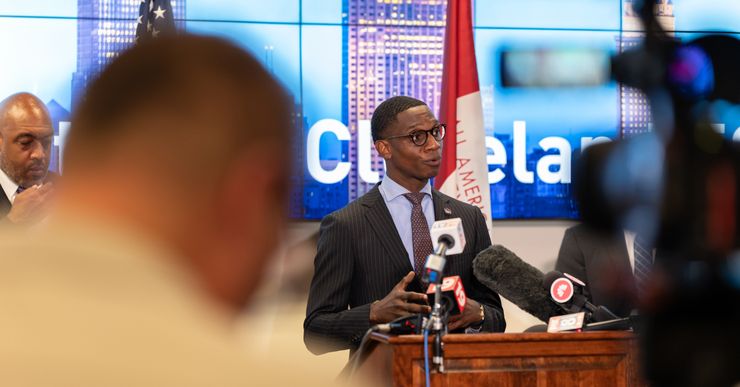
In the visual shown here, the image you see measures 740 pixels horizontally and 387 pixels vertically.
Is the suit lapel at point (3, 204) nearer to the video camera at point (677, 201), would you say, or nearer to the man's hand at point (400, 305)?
the man's hand at point (400, 305)

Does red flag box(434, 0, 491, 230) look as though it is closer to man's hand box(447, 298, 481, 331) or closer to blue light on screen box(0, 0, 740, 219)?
blue light on screen box(0, 0, 740, 219)

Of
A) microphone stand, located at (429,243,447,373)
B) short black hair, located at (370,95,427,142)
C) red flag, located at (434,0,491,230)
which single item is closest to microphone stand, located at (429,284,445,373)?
microphone stand, located at (429,243,447,373)

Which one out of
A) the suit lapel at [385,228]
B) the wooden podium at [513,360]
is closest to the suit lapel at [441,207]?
the suit lapel at [385,228]

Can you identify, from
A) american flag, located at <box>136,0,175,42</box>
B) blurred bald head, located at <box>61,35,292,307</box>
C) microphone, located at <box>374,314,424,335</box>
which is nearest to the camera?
blurred bald head, located at <box>61,35,292,307</box>

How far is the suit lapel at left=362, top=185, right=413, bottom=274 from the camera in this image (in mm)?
4368

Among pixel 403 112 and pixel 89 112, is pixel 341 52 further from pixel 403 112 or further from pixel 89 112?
pixel 89 112

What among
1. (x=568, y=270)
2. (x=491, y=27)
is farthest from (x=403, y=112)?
(x=491, y=27)

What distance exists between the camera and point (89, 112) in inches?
40.4

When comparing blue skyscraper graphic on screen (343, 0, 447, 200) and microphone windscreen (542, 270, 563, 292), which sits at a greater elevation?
blue skyscraper graphic on screen (343, 0, 447, 200)

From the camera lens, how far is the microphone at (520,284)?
3844mm

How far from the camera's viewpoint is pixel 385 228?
4.45m

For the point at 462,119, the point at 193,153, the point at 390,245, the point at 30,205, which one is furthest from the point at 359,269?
the point at 193,153

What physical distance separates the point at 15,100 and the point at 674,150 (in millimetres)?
4554

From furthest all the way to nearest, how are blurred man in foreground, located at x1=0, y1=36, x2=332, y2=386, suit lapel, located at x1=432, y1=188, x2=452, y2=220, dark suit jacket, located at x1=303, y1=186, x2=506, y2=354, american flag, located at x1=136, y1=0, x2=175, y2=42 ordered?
1. american flag, located at x1=136, y1=0, x2=175, y2=42
2. suit lapel, located at x1=432, y1=188, x2=452, y2=220
3. dark suit jacket, located at x1=303, y1=186, x2=506, y2=354
4. blurred man in foreground, located at x1=0, y1=36, x2=332, y2=386
